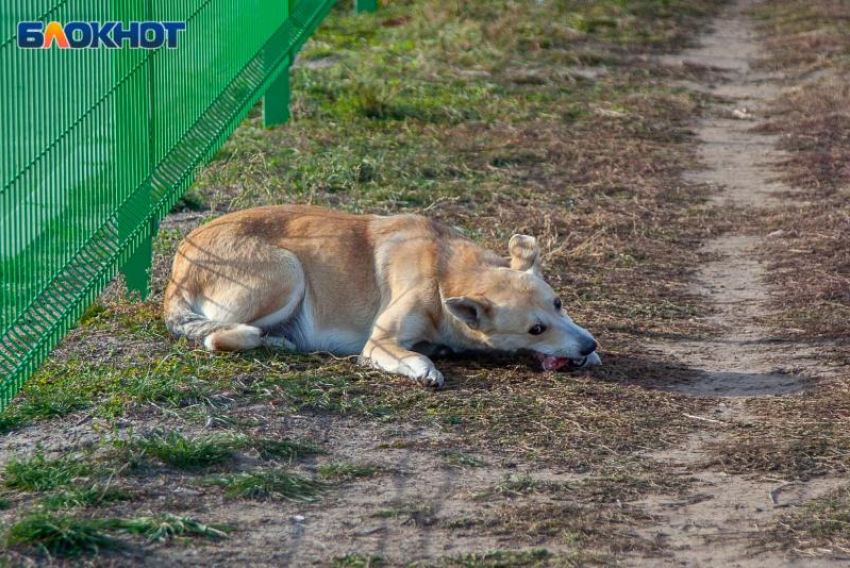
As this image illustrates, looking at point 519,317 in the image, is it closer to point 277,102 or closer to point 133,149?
point 133,149

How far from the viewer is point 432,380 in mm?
6383

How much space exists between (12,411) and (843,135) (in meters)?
8.53

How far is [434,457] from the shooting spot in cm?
556

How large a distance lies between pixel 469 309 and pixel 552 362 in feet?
1.65

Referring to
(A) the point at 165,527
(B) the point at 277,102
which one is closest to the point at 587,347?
(A) the point at 165,527

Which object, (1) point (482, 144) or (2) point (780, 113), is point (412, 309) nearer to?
(1) point (482, 144)

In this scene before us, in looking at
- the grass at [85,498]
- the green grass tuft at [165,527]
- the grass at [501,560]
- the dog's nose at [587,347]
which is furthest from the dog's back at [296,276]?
the grass at [501,560]

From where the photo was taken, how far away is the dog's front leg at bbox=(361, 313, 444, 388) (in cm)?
641

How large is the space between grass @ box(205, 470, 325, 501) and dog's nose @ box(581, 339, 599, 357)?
1799 millimetres

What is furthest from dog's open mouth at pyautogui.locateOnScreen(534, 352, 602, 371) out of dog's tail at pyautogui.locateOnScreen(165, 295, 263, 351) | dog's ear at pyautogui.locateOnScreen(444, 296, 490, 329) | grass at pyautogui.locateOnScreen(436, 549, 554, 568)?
grass at pyautogui.locateOnScreen(436, 549, 554, 568)

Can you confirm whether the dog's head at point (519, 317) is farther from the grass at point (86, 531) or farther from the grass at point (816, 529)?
the grass at point (86, 531)
